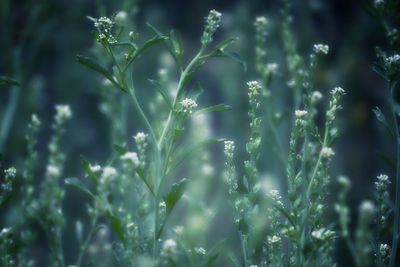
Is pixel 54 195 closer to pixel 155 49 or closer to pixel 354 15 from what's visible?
pixel 155 49

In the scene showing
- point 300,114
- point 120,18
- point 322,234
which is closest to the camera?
point 322,234

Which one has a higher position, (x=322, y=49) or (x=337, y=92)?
(x=322, y=49)

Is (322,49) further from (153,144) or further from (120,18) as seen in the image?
(120,18)

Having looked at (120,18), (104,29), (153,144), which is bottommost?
(153,144)

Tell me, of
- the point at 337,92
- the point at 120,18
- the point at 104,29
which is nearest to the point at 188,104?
the point at 104,29

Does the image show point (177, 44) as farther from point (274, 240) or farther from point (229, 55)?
point (274, 240)

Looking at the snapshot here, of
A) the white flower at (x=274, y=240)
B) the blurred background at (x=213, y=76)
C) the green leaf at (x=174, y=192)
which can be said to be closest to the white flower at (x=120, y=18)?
the green leaf at (x=174, y=192)

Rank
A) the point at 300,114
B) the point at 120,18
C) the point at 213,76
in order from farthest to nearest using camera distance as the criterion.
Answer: the point at 213,76, the point at 120,18, the point at 300,114

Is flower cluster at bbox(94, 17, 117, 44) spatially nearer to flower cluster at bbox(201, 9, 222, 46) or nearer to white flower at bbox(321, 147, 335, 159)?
flower cluster at bbox(201, 9, 222, 46)

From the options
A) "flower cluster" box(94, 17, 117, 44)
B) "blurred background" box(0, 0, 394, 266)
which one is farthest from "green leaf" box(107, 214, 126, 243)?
"blurred background" box(0, 0, 394, 266)

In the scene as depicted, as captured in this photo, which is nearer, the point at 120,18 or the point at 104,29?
the point at 104,29
